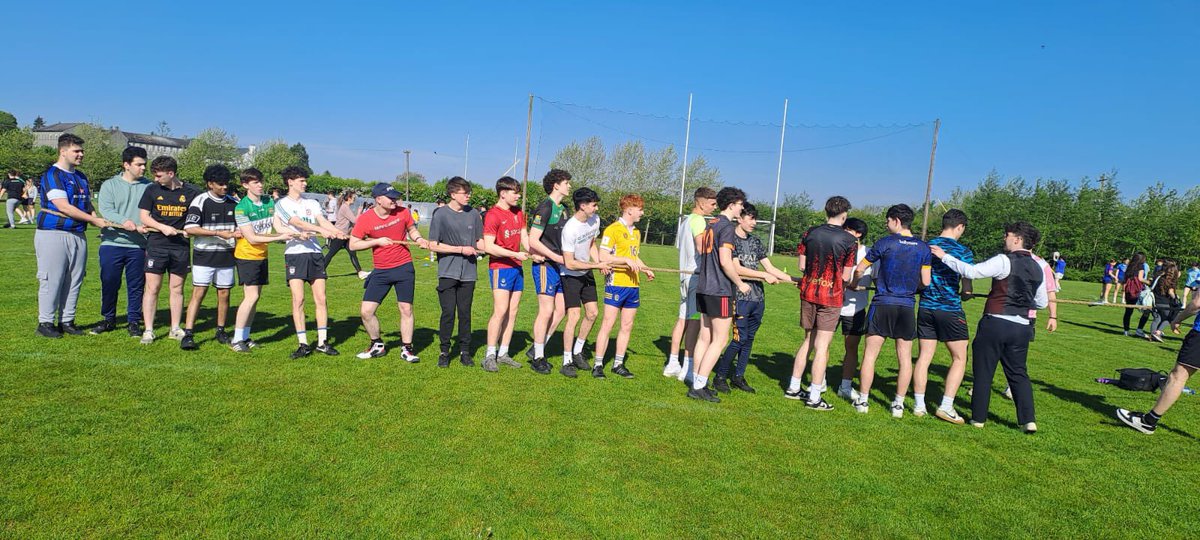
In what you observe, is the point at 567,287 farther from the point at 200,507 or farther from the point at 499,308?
the point at 200,507

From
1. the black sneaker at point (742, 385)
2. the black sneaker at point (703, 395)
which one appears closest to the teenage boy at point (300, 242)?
the black sneaker at point (703, 395)

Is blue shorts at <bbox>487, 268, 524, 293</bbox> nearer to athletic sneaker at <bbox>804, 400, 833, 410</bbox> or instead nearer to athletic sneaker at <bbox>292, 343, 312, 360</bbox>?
athletic sneaker at <bbox>292, 343, 312, 360</bbox>

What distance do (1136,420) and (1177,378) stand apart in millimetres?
559

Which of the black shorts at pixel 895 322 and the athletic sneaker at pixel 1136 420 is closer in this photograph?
the black shorts at pixel 895 322

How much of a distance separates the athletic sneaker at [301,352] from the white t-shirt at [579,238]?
285 cm

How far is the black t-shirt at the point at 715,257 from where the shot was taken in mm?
5781

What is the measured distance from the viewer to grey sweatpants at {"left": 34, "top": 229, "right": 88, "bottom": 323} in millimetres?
6457

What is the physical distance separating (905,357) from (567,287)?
3.37 m

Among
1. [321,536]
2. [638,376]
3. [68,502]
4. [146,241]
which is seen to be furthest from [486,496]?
[146,241]

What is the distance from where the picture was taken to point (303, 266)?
21.5ft

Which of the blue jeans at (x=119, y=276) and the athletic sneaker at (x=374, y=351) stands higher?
the blue jeans at (x=119, y=276)

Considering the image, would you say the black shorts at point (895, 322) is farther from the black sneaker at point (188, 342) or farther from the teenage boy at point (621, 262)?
the black sneaker at point (188, 342)

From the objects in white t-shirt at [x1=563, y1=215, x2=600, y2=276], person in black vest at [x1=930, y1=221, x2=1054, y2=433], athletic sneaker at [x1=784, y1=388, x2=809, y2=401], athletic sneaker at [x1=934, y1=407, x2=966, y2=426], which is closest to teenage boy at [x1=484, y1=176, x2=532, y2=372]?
white t-shirt at [x1=563, y1=215, x2=600, y2=276]

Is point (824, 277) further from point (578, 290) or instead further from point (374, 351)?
point (374, 351)
